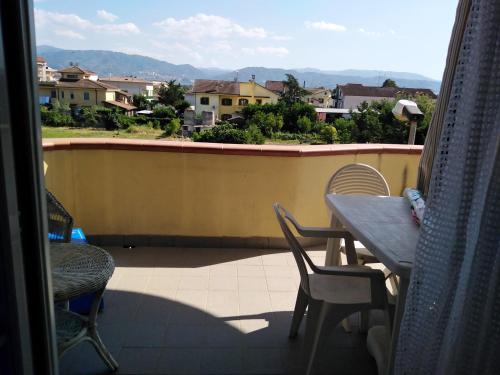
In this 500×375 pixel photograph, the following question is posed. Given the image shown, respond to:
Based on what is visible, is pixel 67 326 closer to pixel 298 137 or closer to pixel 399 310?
pixel 399 310

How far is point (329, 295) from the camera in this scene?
1.84 meters

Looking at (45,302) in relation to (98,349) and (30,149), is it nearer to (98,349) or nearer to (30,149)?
(30,149)

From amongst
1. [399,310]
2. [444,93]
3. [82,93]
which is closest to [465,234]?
[399,310]

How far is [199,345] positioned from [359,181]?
1492 mm

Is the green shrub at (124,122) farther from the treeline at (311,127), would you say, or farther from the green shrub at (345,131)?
the green shrub at (345,131)

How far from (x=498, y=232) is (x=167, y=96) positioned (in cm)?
6024

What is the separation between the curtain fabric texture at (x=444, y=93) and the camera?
161 centimetres

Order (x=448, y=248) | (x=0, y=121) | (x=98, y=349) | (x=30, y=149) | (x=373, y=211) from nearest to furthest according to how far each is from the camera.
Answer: (x=0, y=121) < (x=30, y=149) < (x=448, y=248) < (x=98, y=349) < (x=373, y=211)

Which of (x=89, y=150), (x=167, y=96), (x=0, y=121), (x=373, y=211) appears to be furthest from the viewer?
(x=167, y=96)

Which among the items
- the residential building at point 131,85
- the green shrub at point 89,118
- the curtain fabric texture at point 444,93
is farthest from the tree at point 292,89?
the curtain fabric texture at point 444,93

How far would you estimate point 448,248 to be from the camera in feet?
3.32

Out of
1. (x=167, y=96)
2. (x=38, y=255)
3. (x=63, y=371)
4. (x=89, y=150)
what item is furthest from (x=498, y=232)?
A: (x=167, y=96)

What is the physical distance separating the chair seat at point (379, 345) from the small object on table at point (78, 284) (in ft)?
4.12

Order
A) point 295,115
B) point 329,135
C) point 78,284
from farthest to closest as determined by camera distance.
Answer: point 295,115 → point 329,135 → point 78,284
